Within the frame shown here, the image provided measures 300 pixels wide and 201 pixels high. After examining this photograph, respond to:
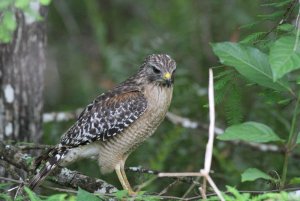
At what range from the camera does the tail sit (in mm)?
6355

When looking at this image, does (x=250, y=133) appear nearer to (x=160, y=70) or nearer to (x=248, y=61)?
(x=248, y=61)

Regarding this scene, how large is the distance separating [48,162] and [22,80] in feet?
4.27

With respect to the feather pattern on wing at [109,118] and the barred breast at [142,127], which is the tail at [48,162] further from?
the barred breast at [142,127]

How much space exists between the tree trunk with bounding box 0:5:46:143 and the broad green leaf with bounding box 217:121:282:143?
380cm

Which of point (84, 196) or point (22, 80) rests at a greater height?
point (22, 80)

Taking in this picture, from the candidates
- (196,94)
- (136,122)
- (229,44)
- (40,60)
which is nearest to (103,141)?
(136,122)

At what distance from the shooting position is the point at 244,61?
14.7 ft

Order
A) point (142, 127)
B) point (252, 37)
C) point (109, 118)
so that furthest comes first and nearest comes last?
point (109, 118), point (142, 127), point (252, 37)

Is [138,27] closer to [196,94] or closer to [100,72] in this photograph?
[100,72]

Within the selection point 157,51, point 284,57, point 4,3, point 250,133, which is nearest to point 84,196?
point 250,133

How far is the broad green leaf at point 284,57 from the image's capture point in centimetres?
414

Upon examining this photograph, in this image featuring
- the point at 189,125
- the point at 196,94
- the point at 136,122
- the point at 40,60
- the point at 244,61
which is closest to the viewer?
the point at 244,61

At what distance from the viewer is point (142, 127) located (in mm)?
7000

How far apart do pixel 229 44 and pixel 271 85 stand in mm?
376
